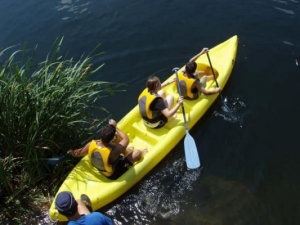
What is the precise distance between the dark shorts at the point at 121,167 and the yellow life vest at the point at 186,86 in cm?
166

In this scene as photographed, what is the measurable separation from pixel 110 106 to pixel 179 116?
144 centimetres

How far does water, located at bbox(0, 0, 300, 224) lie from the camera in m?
4.82

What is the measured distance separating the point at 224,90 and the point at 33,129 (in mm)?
3639

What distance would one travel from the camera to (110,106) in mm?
6574

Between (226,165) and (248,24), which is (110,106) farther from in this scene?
(248,24)

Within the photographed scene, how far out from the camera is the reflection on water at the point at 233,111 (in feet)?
20.0

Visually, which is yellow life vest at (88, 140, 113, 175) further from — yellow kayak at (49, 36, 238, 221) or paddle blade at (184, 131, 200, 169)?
paddle blade at (184, 131, 200, 169)

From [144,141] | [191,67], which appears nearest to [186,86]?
[191,67]

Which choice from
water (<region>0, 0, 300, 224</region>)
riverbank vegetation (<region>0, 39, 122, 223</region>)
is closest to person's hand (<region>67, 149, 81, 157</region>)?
riverbank vegetation (<region>0, 39, 122, 223</region>)

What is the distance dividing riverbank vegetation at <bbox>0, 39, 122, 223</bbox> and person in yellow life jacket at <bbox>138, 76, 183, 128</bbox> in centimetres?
83

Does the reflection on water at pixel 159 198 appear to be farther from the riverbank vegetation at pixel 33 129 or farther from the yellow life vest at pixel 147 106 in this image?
the riverbank vegetation at pixel 33 129

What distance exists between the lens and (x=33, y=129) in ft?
15.1

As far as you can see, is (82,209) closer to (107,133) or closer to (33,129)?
(107,133)

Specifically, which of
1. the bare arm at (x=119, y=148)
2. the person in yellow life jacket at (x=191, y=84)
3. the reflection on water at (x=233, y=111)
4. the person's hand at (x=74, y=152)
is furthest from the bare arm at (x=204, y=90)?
the person's hand at (x=74, y=152)
